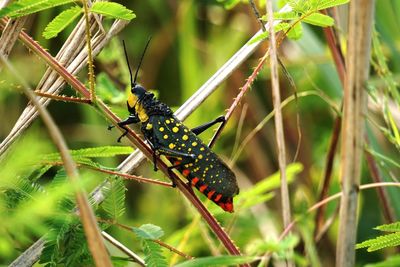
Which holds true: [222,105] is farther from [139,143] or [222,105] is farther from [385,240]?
[385,240]

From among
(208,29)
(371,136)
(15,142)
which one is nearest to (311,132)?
(208,29)

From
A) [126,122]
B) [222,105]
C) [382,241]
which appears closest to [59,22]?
[126,122]

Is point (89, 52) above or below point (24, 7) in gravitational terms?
below

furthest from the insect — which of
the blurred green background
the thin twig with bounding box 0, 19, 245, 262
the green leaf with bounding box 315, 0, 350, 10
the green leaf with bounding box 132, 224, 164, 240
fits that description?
the blurred green background

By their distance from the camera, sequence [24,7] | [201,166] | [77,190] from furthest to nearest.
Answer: [201,166], [24,7], [77,190]

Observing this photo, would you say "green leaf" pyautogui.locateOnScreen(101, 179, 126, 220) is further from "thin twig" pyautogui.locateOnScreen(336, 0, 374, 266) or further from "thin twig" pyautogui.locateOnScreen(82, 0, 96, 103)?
"thin twig" pyautogui.locateOnScreen(336, 0, 374, 266)

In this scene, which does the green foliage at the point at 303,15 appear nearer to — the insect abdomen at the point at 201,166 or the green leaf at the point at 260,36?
the green leaf at the point at 260,36

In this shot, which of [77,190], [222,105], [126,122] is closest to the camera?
[77,190]
